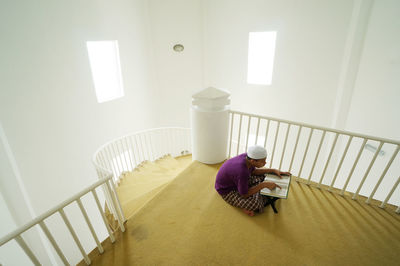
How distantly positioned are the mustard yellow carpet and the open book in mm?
332

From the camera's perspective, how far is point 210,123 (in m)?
3.07

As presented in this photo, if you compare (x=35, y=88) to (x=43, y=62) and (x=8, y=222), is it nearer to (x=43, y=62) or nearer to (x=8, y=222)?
(x=43, y=62)

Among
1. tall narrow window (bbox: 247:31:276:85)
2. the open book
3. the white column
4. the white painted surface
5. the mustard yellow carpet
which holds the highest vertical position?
tall narrow window (bbox: 247:31:276:85)

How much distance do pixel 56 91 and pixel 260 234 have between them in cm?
395

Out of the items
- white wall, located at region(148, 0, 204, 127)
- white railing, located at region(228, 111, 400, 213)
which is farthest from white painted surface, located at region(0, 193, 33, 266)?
white wall, located at region(148, 0, 204, 127)

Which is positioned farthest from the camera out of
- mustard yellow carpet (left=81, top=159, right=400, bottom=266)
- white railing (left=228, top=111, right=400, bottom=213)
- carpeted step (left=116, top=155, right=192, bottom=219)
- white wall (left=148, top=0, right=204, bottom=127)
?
white wall (left=148, top=0, right=204, bottom=127)

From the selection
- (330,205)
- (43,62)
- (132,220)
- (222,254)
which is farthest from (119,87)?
(330,205)

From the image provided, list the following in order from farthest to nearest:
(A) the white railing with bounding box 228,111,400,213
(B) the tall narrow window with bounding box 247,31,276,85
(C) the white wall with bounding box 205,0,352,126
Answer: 1. (B) the tall narrow window with bounding box 247,31,276,85
2. (C) the white wall with bounding box 205,0,352,126
3. (A) the white railing with bounding box 228,111,400,213

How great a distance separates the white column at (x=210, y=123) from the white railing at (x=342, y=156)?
191mm

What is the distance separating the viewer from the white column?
119 inches

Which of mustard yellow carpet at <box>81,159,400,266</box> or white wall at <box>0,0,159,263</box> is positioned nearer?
mustard yellow carpet at <box>81,159,400,266</box>

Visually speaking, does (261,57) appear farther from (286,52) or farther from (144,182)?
(144,182)

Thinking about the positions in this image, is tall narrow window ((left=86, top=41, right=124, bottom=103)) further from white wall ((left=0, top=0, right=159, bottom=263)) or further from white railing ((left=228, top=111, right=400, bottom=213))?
white railing ((left=228, top=111, right=400, bottom=213))

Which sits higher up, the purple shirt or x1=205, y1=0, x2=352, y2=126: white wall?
x1=205, y1=0, x2=352, y2=126: white wall
